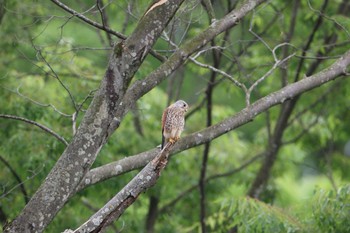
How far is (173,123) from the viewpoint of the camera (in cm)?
686

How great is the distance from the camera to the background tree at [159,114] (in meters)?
6.12

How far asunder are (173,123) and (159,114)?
5.68m

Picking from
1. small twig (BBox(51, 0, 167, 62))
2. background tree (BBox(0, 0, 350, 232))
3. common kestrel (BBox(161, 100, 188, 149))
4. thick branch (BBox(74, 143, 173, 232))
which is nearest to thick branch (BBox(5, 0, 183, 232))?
background tree (BBox(0, 0, 350, 232))

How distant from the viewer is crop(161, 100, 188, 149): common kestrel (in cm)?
683

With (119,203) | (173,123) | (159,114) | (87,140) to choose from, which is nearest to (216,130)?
(173,123)

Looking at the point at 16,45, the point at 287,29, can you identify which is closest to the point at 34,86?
the point at 16,45

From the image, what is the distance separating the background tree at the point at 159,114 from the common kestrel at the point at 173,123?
0.10 m

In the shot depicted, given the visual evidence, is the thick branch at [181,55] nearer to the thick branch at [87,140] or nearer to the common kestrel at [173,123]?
the thick branch at [87,140]

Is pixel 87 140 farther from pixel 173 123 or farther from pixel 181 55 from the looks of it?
pixel 181 55

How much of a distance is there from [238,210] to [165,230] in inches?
163

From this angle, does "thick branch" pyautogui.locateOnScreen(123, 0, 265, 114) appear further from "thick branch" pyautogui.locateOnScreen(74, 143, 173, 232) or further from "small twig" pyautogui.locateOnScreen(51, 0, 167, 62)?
"thick branch" pyautogui.locateOnScreen(74, 143, 173, 232)

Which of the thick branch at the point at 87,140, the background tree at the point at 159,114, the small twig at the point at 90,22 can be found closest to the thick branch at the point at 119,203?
the background tree at the point at 159,114

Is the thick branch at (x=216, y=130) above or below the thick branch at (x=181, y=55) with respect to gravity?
below

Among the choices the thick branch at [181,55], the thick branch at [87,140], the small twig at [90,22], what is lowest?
the thick branch at [87,140]
